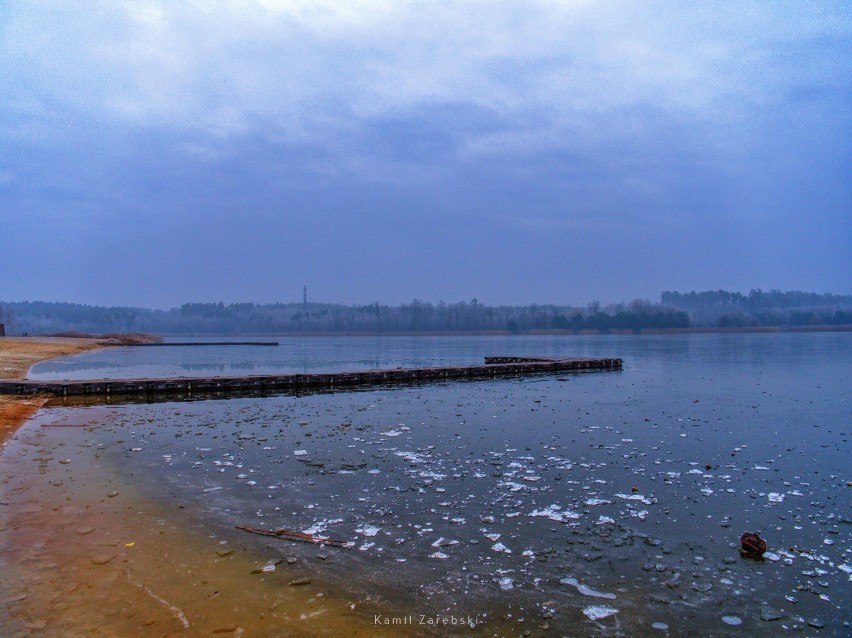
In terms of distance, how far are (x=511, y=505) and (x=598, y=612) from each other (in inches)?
168

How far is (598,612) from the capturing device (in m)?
7.48

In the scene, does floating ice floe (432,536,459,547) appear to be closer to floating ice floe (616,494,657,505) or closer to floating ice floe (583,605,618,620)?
floating ice floe (583,605,618,620)

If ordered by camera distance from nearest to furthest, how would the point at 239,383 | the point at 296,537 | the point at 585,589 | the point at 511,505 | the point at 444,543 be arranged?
1. the point at 585,589
2. the point at 444,543
3. the point at 296,537
4. the point at 511,505
5. the point at 239,383

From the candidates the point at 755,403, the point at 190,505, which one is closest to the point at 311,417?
the point at 190,505

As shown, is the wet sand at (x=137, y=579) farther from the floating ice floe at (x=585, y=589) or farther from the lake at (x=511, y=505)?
the floating ice floe at (x=585, y=589)

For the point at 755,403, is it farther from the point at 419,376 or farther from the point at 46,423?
the point at 46,423

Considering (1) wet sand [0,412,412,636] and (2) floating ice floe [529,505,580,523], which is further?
(2) floating ice floe [529,505,580,523]

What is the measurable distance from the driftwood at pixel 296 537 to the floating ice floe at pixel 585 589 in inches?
134

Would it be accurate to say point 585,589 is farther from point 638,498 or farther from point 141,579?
point 141,579

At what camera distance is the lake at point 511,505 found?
7.70m

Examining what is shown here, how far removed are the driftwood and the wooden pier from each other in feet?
80.0

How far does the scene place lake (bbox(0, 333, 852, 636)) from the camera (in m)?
7.70

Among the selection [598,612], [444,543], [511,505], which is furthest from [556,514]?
[598,612]

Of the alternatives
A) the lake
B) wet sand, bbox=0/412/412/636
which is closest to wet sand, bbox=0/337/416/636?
wet sand, bbox=0/412/412/636
